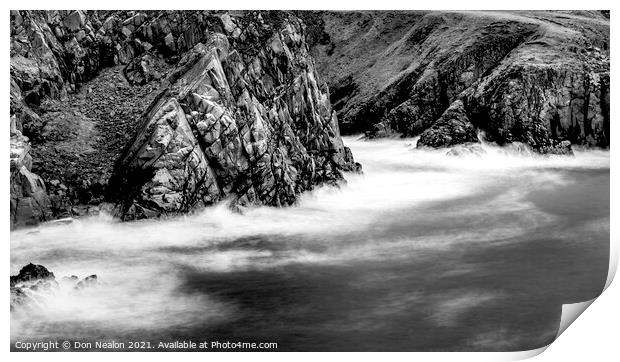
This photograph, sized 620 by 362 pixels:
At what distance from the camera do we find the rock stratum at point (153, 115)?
1076 centimetres

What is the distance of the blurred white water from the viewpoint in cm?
1003

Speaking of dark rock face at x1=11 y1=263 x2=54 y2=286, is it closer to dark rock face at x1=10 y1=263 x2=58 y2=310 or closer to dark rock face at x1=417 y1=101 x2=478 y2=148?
dark rock face at x1=10 y1=263 x2=58 y2=310

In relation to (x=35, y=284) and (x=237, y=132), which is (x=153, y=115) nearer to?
(x=237, y=132)

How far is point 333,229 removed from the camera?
10945 mm

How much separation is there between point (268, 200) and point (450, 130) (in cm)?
409

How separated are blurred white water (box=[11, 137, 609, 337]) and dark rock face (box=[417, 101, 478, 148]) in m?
0.97

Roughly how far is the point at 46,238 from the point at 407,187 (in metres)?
5.22

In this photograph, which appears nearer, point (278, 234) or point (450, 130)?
point (278, 234)

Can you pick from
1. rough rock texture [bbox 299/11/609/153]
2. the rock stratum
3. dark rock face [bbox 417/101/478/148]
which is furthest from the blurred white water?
rough rock texture [bbox 299/11/609/153]

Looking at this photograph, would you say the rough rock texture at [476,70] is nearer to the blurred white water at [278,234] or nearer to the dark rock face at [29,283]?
the blurred white water at [278,234]

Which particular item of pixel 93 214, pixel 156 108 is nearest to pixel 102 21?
pixel 156 108

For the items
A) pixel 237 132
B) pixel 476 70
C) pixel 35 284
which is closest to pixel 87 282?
pixel 35 284

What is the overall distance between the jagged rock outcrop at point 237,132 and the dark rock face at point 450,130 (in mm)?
1748

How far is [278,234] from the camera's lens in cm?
1083
